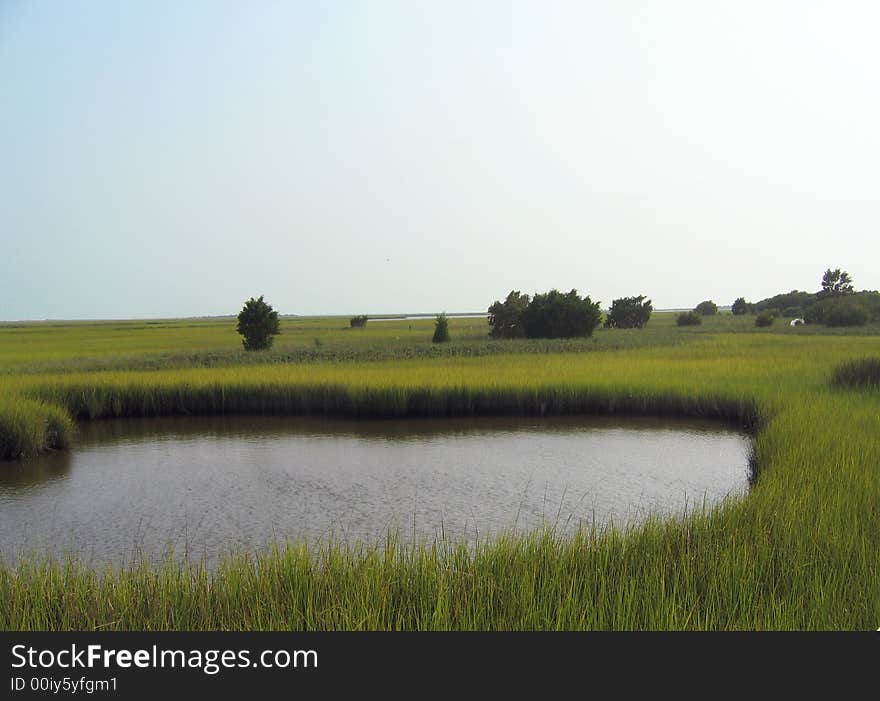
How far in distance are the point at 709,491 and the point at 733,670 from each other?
604cm

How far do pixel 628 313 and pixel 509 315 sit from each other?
53.8 feet

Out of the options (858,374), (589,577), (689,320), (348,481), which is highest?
(689,320)

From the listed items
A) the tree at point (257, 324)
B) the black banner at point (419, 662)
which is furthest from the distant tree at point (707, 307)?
the black banner at point (419, 662)

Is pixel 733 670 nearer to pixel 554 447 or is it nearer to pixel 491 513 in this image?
pixel 491 513

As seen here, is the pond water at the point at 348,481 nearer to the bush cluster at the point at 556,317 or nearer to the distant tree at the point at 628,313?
the bush cluster at the point at 556,317

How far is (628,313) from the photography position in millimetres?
52844

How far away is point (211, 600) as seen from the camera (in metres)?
4.19

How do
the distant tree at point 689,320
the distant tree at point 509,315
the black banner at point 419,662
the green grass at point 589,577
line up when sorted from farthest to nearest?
the distant tree at point 689,320 → the distant tree at point 509,315 → the green grass at point 589,577 → the black banner at point 419,662

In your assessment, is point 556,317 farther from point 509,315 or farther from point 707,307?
point 707,307

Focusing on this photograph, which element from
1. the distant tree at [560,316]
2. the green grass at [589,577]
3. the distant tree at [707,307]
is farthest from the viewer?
the distant tree at [707,307]

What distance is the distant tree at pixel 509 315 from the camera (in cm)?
3988

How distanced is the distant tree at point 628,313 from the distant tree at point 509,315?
13913 millimetres

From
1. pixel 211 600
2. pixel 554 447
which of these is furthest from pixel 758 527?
pixel 554 447

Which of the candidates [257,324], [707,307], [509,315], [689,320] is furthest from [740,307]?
[257,324]
